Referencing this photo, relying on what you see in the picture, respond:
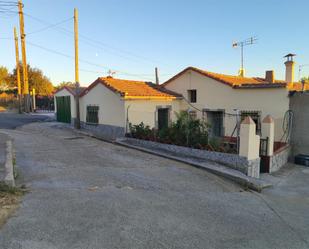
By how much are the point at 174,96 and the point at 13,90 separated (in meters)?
35.4

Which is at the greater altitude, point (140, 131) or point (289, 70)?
point (289, 70)

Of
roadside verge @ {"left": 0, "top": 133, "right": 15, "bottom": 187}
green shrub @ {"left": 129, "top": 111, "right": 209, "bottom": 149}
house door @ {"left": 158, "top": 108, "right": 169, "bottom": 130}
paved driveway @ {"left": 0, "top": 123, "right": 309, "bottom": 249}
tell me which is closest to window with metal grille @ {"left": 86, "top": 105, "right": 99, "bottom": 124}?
house door @ {"left": 158, "top": 108, "right": 169, "bottom": 130}

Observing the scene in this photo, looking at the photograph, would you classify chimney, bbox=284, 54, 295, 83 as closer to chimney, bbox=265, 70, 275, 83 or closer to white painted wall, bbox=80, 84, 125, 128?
chimney, bbox=265, 70, 275, 83

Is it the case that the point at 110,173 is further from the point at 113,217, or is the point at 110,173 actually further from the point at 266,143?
the point at 266,143

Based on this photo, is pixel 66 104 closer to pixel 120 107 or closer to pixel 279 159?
pixel 120 107

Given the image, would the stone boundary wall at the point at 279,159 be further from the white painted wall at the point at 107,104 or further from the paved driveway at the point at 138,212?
the white painted wall at the point at 107,104

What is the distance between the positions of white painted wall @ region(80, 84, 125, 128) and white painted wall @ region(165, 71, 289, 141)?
4888 mm

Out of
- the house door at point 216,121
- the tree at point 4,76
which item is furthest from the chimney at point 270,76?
the tree at point 4,76

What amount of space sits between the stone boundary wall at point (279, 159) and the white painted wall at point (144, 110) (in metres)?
6.59

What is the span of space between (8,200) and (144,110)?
9.49m

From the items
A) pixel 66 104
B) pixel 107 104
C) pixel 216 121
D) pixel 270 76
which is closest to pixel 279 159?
pixel 216 121

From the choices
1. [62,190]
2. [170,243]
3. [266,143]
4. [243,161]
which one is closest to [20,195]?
[62,190]

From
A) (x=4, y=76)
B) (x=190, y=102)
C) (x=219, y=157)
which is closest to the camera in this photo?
(x=219, y=157)

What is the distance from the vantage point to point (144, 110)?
44.3 feet
